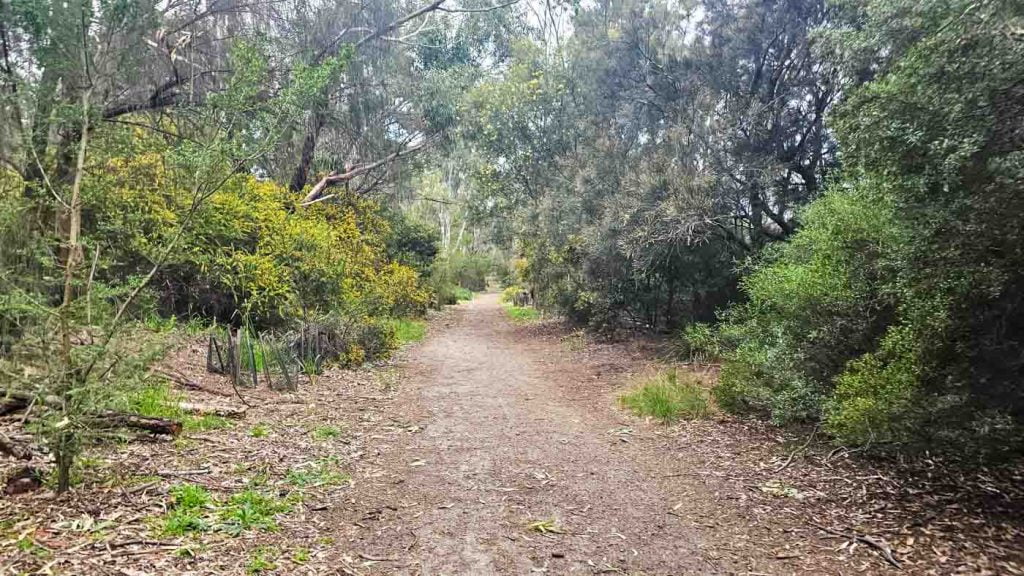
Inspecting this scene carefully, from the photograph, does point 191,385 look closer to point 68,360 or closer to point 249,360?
point 249,360

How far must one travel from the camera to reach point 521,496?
4.54m

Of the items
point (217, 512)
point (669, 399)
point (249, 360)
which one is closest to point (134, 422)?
point (217, 512)

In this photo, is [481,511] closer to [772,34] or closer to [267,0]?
[267,0]

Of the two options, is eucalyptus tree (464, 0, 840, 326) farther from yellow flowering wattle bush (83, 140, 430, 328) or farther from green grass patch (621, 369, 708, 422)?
yellow flowering wattle bush (83, 140, 430, 328)

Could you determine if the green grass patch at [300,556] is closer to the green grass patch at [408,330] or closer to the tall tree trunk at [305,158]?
the green grass patch at [408,330]

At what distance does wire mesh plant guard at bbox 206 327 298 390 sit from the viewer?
762 centimetres

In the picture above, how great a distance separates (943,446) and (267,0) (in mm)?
10319

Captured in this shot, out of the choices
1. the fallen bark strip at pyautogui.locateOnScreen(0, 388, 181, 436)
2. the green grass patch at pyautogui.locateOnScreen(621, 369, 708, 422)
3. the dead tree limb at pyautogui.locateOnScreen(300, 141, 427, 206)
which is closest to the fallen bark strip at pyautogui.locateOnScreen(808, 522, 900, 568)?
the green grass patch at pyautogui.locateOnScreen(621, 369, 708, 422)

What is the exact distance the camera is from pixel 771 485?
4.86m

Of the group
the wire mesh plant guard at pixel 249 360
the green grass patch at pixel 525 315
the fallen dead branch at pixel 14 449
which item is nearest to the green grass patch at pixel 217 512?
the fallen dead branch at pixel 14 449

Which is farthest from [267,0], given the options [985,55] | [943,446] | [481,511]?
[943,446]

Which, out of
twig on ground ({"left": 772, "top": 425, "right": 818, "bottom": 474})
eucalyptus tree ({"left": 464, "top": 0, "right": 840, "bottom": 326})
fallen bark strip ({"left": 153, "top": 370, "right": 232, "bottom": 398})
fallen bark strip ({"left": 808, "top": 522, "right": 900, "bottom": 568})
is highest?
eucalyptus tree ({"left": 464, "top": 0, "right": 840, "bottom": 326})

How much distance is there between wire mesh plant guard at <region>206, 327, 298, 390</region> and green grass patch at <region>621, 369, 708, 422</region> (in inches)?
186

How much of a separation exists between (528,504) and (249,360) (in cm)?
560
